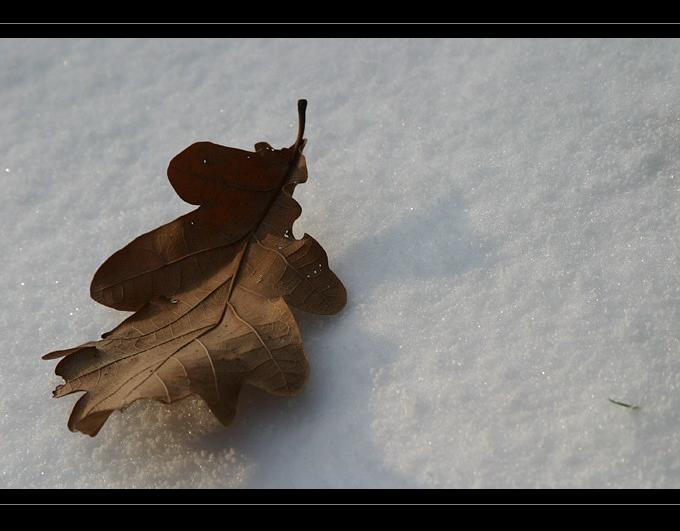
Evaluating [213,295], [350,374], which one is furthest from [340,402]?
[213,295]

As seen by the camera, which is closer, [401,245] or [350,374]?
[350,374]

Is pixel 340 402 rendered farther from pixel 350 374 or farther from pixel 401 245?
pixel 401 245

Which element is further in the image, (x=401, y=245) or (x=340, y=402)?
(x=401, y=245)

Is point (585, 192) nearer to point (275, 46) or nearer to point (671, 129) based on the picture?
point (671, 129)
